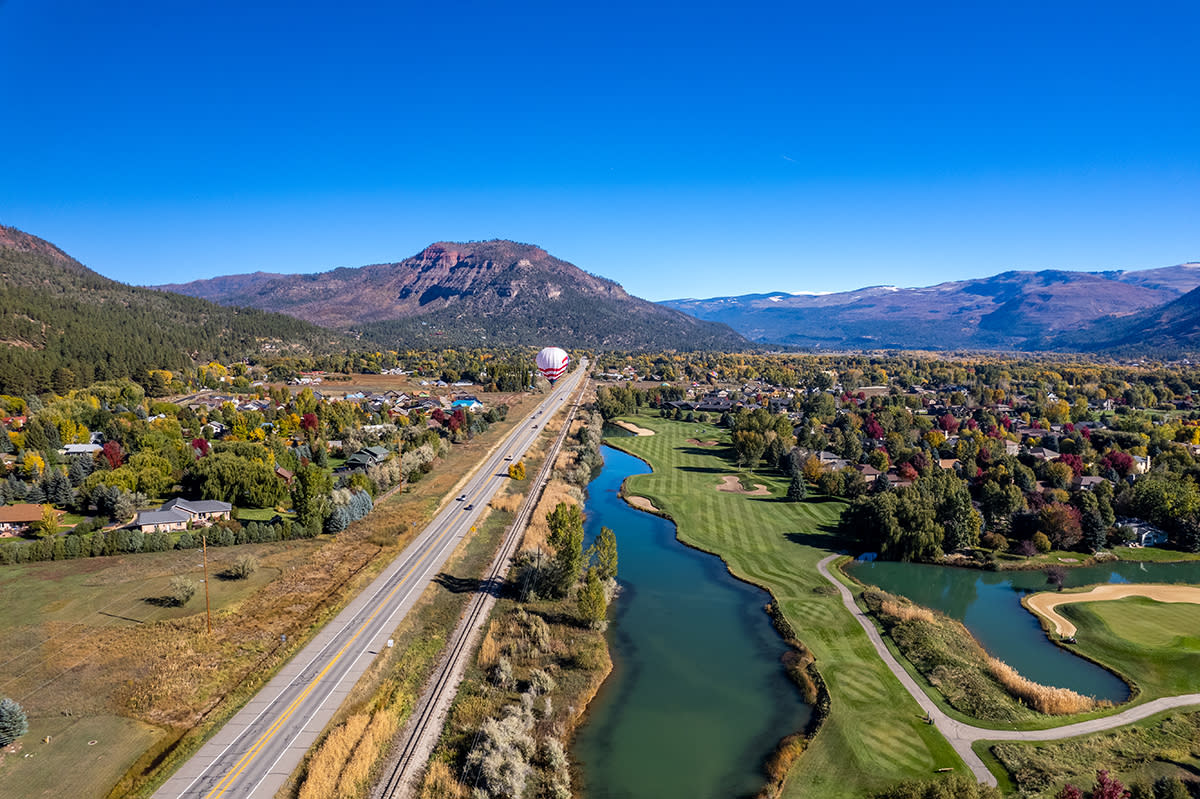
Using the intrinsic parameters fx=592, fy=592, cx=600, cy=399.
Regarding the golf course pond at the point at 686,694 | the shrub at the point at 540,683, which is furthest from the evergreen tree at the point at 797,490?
the shrub at the point at 540,683

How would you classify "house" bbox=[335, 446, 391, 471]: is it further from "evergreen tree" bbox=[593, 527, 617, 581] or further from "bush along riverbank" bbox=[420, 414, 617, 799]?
"evergreen tree" bbox=[593, 527, 617, 581]

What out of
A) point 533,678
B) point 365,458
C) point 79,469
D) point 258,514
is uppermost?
point 79,469

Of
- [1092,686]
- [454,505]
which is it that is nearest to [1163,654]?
[1092,686]

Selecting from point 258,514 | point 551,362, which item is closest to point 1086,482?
point 258,514

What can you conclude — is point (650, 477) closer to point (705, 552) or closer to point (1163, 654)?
point (705, 552)

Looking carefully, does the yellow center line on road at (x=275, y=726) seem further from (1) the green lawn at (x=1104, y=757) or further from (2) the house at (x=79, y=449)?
(2) the house at (x=79, y=449)

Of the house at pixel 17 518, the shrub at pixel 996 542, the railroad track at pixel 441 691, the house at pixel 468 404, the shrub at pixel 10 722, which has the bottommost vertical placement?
the shrub at pixel 996 542

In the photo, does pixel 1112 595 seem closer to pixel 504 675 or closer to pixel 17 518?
pixel 504 675
